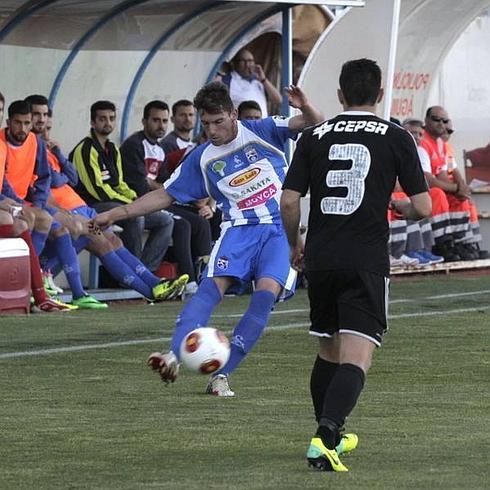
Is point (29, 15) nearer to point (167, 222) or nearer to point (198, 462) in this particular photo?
point (167, 222)

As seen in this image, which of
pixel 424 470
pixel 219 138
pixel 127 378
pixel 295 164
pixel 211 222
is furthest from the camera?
pixel 211 222

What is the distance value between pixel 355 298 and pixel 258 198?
9.09 ft

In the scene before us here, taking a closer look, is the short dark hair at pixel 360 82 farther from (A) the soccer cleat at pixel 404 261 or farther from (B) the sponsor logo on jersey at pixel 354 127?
(A) the soccer cleat at pixel 404 261

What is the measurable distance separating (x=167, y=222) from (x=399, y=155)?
9.73 m

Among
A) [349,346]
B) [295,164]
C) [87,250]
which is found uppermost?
[295,164]

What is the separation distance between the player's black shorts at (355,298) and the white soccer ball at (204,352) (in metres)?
1.64

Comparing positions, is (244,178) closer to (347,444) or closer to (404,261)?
(347,444)

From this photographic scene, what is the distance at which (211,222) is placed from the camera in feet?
58.6

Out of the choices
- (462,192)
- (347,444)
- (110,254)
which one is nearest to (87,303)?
(110,254)

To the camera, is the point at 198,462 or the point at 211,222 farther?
the point at 211,222

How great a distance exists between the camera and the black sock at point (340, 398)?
6.76 meters

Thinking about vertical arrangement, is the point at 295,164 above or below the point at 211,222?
above

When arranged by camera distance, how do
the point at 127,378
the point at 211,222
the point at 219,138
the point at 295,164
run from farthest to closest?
1. the point at 211,222
2. the point at 127,378
3. the point at 219,138
4. the point at 295,164

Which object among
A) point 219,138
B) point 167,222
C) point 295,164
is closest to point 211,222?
point 167,222
